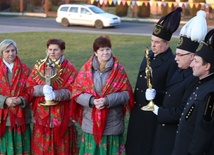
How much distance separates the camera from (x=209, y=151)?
137 inches

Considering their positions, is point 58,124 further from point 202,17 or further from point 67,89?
point 202,17

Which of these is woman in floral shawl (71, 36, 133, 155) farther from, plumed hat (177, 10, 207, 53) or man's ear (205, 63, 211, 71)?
man's ear (205, 63, 211, 71)

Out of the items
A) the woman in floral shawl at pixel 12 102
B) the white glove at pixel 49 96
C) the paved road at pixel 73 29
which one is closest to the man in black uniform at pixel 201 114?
the white glove at pixel 49 96

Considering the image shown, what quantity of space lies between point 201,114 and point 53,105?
2.44 meters

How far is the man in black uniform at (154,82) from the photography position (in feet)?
15.4

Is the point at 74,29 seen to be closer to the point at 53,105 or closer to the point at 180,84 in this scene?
the point at 53,105

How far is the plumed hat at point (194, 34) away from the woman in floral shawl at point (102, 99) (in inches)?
39.1

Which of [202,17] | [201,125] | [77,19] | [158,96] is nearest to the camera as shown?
[201,125]

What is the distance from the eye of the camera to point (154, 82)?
4.81 m

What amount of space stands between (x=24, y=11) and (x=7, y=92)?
109 ft

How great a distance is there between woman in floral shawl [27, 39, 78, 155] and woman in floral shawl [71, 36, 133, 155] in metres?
0.36

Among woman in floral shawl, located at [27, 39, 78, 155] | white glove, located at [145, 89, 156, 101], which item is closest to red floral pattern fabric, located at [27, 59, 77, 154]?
woman in floral shawl, located at [27, 39, 78, 155]

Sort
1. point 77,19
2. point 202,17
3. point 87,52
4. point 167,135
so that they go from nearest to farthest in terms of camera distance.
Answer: point 202,17 < point 167,135 < point 87,52 < point 77,19

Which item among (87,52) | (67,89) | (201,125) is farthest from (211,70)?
(87,52)
